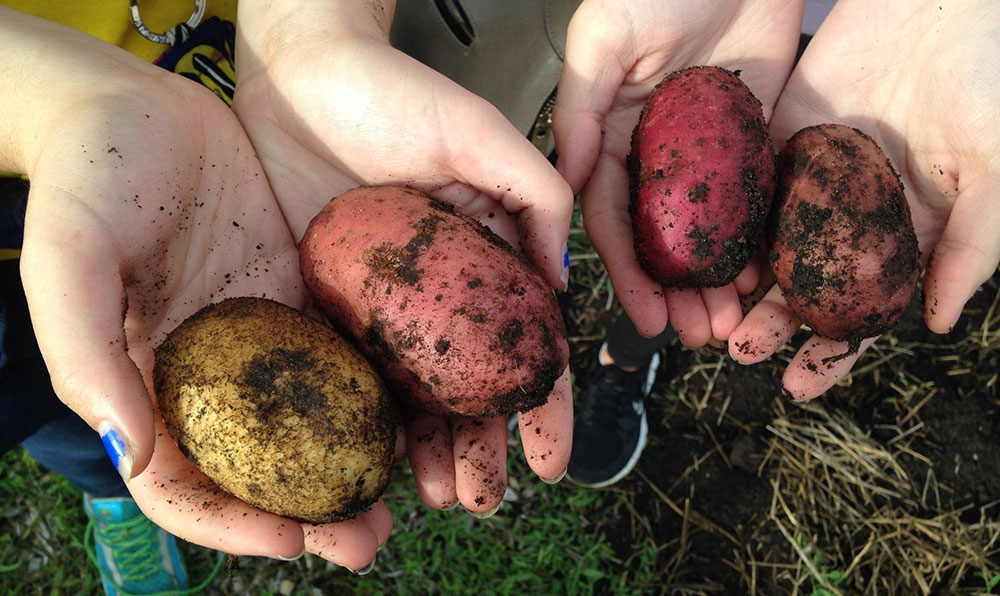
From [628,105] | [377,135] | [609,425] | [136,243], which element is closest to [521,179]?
[377,135]

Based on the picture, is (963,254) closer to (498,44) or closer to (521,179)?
(521,179)

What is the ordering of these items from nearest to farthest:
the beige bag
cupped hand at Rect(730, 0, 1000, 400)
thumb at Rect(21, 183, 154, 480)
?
thumb at Rect(21, 183, 154, 480) → cupped hand at Rect(730, 0, 1000, 400) → the beige bag

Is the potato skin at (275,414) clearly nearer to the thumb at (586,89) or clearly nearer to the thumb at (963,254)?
the thumb at (586,89)

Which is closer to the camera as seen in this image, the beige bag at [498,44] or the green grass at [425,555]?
the beige bag at [498,44]

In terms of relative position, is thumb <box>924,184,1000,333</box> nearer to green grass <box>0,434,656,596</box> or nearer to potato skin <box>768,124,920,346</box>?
potato skin <box>768,124,920,346</box>

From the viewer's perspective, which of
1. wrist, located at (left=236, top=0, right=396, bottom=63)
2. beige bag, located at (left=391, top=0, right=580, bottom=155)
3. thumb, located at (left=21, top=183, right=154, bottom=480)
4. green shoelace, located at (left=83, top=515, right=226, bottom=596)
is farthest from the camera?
green shoelace, located at (left=83, top=515, right=226, bottom=596)

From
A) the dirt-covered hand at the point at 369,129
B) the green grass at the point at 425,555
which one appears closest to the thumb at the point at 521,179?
the dirt-covered hand at the point at 369,129

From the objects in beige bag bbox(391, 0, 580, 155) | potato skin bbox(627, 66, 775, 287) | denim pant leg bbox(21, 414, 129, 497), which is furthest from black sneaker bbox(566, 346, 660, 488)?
denim pant leg bbox(21, 414, 129, 497)
